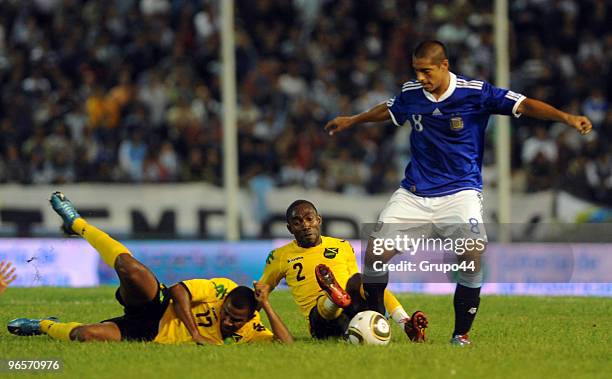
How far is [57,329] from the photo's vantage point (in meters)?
10.6

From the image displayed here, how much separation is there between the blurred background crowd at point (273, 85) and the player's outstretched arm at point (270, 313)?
9194 millimetres

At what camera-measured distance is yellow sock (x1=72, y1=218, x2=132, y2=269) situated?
10.2m

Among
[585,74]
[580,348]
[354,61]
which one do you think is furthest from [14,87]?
[580,348]

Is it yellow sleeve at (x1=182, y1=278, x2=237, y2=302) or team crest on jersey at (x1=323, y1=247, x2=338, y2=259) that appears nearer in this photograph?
yellow sleeve at (x1=182, y1=278, x2=237, y2=302)

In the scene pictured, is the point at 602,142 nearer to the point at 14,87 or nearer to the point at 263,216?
the point at 263,216

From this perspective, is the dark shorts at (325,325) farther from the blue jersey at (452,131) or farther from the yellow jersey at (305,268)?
the blue jersey at (452,131)

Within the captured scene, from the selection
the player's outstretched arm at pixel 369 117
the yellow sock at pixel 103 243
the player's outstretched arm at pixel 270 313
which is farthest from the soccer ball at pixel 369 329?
the yellow sock at pixel 103 243

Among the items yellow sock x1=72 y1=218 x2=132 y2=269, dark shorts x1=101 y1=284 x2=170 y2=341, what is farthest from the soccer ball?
yellow sock x1=72 y1=218 x2=132 y2=269

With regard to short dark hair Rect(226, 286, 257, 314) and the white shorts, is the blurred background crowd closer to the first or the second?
the white shorts

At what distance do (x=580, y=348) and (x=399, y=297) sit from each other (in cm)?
479

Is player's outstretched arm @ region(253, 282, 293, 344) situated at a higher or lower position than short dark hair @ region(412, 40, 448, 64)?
lower

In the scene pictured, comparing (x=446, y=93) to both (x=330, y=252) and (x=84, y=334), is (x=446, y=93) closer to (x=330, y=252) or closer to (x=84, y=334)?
(x=330, y=252)

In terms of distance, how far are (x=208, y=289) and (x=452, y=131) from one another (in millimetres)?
2366

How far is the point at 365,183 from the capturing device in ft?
64.4
